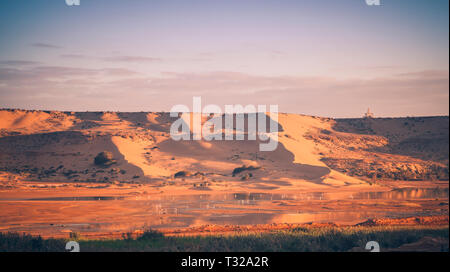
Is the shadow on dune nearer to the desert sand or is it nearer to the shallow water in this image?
the desert sand

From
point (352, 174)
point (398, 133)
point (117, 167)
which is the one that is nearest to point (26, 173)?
point (117, 167)

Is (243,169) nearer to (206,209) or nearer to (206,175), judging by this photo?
(206,175)

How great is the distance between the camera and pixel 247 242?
15859 mm

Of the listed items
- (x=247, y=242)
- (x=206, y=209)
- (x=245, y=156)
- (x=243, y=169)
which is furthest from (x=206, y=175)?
(x=247, y=242)

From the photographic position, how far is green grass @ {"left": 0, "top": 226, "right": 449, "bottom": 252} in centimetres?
1527

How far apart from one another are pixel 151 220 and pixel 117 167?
911 inches

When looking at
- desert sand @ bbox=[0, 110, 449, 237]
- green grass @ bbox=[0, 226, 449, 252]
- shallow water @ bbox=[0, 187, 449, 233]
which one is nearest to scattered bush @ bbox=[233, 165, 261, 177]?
desert sand @ bbox=[0, 110, 449, 237]

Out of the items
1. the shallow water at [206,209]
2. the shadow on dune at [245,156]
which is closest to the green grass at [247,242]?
the shallow water at [206,209]

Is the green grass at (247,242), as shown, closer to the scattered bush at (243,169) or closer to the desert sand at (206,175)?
the desert sand at (206,175)

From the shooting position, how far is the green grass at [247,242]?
15266 mm

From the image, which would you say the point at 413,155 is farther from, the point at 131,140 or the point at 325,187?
the point at 131,140

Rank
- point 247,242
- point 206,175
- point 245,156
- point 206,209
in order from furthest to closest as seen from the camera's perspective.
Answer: point 245,156 < point 206,175 < point 206,209 < point 247,242

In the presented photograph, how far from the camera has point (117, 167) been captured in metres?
44.6
